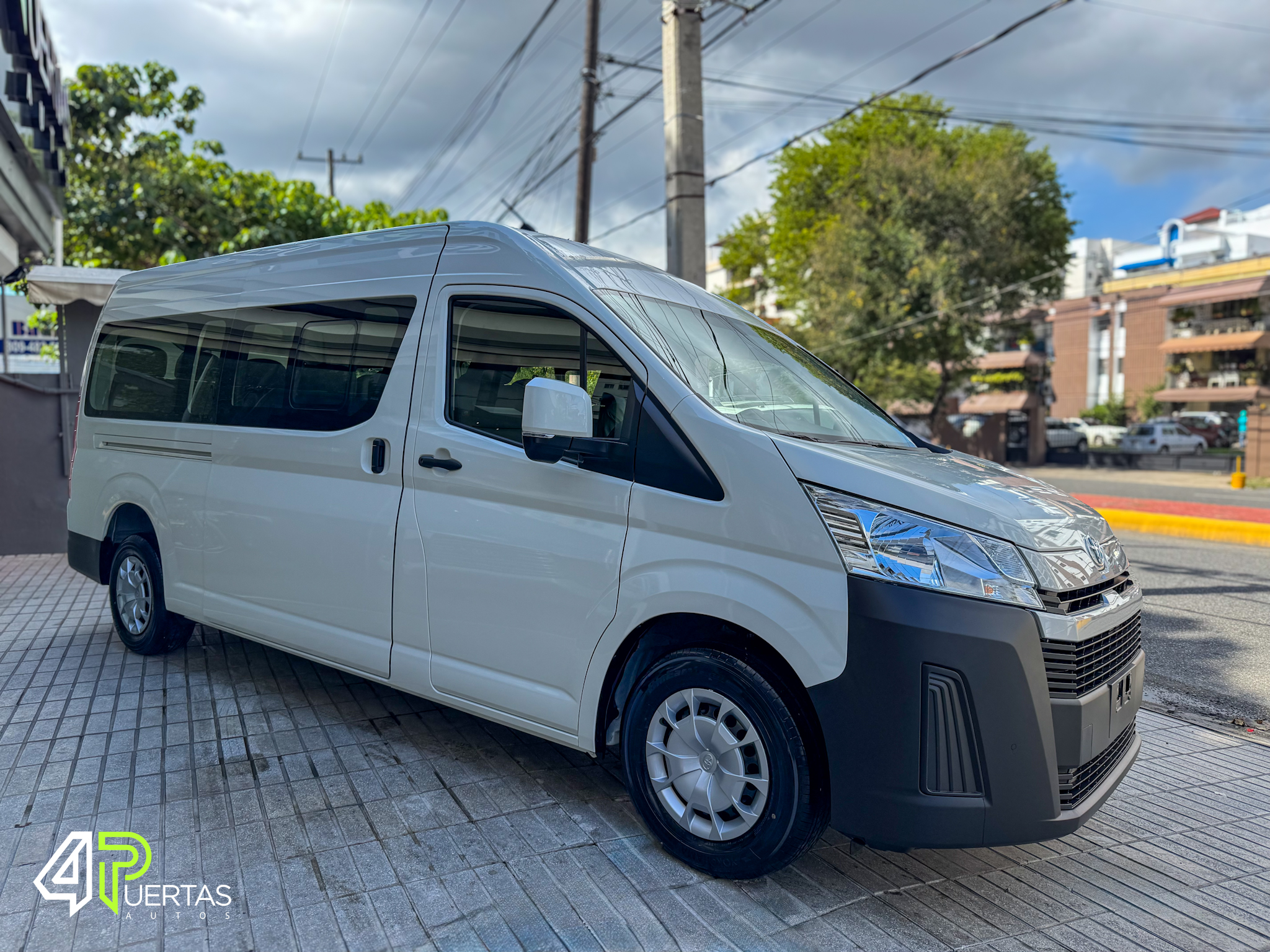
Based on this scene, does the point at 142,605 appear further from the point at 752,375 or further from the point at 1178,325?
the point at 1178,325

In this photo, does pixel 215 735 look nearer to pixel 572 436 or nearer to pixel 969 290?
pixel 572 436

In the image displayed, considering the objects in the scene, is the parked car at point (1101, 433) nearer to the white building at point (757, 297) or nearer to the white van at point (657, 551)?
the white building at point (757, 297)

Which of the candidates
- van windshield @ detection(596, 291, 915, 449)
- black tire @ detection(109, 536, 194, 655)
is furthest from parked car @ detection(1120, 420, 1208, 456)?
black tire @ detection(109, 536, 194, 655)

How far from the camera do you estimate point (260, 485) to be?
4477mm

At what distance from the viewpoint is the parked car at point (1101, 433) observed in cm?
4719

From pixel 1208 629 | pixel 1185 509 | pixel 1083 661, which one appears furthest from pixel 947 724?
pixel 1185 509

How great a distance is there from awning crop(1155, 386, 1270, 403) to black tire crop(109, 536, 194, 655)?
181 feet

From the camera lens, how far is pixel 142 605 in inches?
217

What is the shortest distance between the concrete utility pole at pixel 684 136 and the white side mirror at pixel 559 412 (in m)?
6.01

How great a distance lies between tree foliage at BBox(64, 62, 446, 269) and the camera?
1852 cm

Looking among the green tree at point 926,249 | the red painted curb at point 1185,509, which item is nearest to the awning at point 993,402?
the green tree at point 926,249

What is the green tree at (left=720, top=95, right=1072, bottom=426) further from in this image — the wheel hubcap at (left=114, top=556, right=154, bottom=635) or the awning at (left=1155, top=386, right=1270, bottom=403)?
the wheel hubcap at (left=114, top=556, right=154, bottom=635)

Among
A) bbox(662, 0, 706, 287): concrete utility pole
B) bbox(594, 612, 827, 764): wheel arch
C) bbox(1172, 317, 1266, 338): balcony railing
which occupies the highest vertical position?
bbox(1172, 317, 1266, 338): balcony railing

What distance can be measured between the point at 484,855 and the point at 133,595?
348 cm
